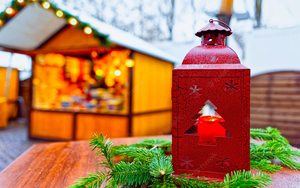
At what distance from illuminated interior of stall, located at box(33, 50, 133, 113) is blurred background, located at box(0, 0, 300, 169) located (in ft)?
0.08

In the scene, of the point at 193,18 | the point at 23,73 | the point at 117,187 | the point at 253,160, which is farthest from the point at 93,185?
the point at 23,73

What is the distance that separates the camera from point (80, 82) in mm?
7523

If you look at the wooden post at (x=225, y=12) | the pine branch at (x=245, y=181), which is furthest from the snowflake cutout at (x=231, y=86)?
the wooden post at (x=225, y=12)

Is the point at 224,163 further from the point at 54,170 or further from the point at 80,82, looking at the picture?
the point at 80,82

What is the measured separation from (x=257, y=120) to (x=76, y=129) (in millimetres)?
3845

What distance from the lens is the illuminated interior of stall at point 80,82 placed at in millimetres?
6512

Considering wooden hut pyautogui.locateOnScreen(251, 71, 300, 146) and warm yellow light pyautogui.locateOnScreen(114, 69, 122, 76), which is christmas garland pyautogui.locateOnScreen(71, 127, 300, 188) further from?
warm yellow light pyautogui.locateOnScreen(114, 69, 122, 76)

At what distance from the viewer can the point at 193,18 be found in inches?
371

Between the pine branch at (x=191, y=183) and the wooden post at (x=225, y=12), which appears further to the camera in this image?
the wooden post at (x=225, y=12)

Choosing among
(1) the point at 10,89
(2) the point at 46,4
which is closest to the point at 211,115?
(2) the point at 46,4

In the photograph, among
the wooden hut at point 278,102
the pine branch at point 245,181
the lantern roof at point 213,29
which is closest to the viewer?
the pine branch at point 245,181

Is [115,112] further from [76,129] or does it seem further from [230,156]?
[230,156]

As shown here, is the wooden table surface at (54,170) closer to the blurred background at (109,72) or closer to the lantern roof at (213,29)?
the lantern roof at (213,29)

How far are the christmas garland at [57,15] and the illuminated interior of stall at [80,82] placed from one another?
3.31 feet
